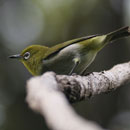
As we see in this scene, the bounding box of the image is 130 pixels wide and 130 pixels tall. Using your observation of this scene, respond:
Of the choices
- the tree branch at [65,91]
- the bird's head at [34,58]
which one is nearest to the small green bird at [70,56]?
the bird's head at [34,58]

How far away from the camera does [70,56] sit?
4555mm

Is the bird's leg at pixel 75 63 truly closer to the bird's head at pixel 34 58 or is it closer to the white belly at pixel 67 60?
the white belly at pixel 67 60

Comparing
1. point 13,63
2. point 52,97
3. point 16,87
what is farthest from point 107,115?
point 52,97

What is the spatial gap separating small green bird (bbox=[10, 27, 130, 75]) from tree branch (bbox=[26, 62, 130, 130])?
2.45ft

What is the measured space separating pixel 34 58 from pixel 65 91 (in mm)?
2249

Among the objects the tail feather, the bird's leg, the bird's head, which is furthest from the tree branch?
the bird's head

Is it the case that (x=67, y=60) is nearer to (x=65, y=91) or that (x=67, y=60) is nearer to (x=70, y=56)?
(x=70, y=56)

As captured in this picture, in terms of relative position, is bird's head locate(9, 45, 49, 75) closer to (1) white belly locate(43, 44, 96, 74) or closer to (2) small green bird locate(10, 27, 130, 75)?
(2) small green bird locate(10, 27, 130, 75)

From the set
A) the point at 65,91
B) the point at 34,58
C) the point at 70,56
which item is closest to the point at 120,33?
the point at 70,56

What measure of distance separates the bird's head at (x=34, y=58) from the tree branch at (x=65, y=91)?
1.27 metres

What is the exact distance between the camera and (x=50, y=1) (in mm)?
8922

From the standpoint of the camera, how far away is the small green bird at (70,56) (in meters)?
4.50

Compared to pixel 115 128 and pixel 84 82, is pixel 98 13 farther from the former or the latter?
pixel 84 82

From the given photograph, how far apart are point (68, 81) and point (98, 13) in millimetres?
6201
